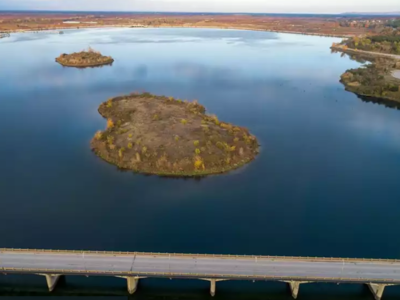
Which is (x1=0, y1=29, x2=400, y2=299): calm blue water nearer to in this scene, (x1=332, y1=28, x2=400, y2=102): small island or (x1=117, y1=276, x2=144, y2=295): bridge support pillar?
(x1=117, y1=276, x2=144, y2=295): bridge support pillar

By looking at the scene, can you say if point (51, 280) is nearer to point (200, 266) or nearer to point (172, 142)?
point (200, 266)

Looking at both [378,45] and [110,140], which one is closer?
[110,140]

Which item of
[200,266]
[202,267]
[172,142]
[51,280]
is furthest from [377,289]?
[172,142]

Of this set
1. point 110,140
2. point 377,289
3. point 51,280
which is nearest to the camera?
point 377,289

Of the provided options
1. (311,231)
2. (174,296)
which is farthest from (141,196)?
(311,231)

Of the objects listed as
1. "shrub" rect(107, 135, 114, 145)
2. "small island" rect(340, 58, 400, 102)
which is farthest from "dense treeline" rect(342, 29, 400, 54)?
"shrub" rect(107, 135, 114, 145)

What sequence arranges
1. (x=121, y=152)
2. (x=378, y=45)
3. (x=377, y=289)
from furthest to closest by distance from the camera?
(x=378, y=45) < (x=121, y=152) < (x=377, y=289)

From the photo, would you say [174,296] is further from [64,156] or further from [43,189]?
[64,156]
